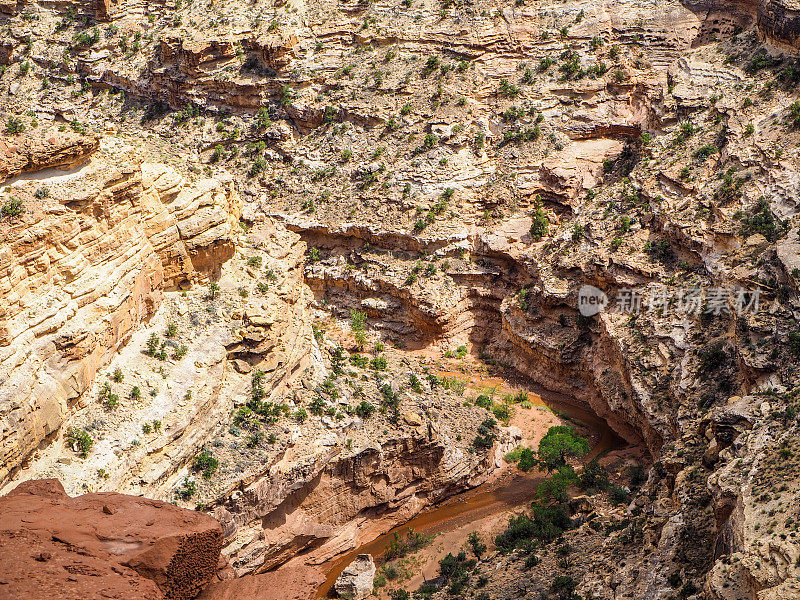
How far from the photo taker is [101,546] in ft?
102

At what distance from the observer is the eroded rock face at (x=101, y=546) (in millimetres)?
28891

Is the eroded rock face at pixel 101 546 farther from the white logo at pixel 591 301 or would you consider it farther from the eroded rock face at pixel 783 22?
the eroded rock face at pixel 783 22

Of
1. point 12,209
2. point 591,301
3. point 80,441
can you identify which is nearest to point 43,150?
point 12,209

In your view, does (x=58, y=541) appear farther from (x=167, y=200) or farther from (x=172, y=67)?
(x=172, y=67)

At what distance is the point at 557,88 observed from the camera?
7394cm

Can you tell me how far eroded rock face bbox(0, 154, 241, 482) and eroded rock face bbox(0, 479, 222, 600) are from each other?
7117mm

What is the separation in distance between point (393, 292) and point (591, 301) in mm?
14888

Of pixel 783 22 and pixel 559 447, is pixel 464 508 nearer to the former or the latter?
pixel 559 447

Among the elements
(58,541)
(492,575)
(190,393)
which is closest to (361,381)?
(190,393)

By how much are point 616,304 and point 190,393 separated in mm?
29865

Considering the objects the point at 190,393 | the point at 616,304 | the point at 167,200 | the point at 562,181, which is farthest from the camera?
the point at 562,181

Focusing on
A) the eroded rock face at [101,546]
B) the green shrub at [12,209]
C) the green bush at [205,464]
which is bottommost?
the green bush at [205,464]

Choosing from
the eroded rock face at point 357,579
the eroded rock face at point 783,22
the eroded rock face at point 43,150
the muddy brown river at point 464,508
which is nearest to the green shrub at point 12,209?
the eroded rock face at point 43,150

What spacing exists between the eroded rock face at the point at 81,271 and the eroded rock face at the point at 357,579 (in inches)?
657
